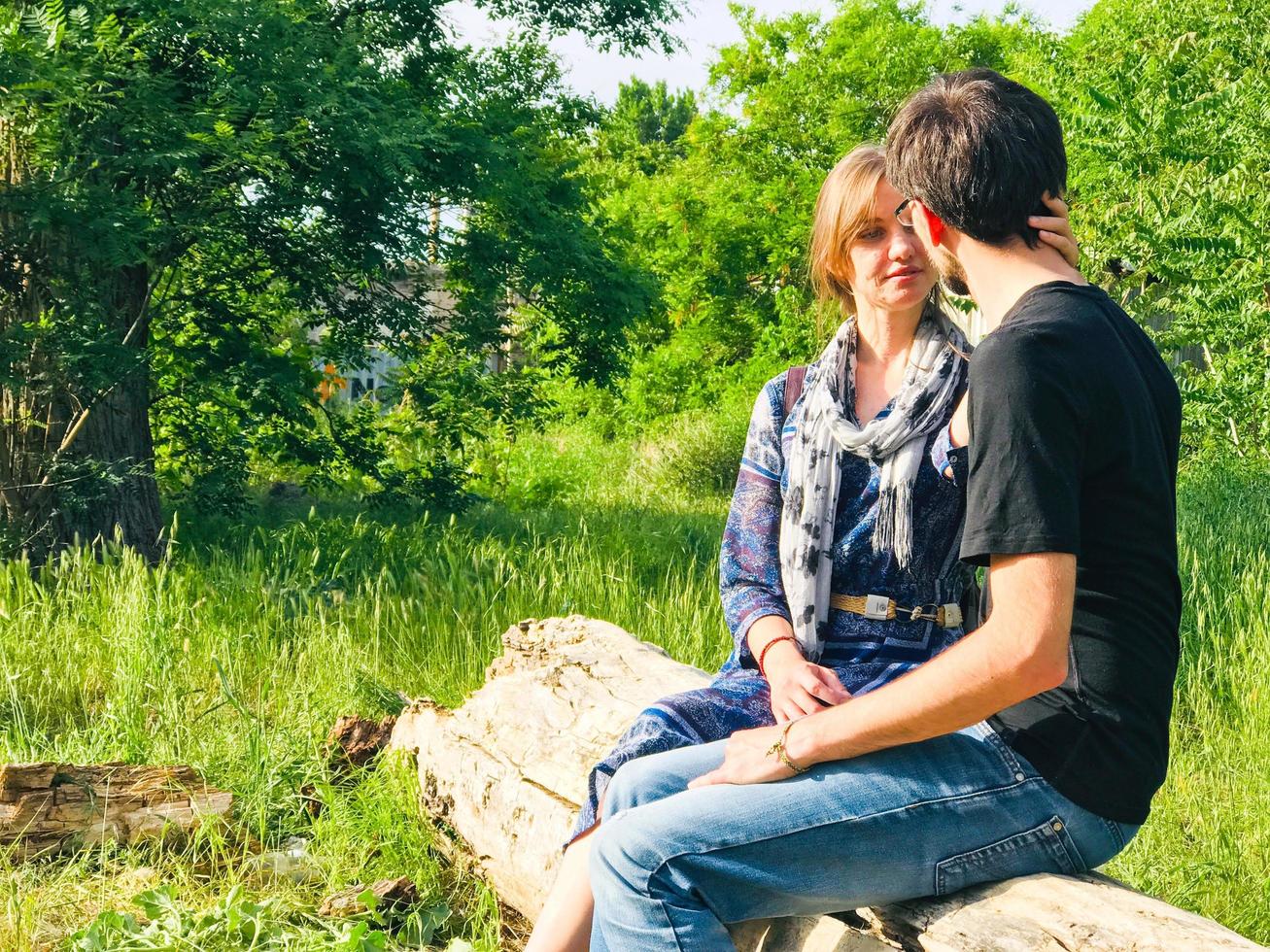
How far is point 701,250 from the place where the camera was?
2031cm

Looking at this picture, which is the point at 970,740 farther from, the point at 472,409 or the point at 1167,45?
the point at 1167,45

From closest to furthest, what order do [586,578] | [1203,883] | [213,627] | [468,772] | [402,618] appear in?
1. [1203,883]
2. [468,772]
3. [213,627]
4. [402,618]
5. [586,578]

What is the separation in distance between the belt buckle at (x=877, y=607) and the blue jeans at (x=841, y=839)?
57 centimetres

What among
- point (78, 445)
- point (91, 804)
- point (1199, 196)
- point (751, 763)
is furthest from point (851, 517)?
point (1199, 196)

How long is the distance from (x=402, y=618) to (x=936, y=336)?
10.8 ft

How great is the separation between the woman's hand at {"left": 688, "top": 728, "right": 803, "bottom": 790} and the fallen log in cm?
34

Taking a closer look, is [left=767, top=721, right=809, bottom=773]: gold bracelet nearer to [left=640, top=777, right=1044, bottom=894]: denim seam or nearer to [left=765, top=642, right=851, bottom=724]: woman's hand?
[left=640, top=777, right=1044, bottom=894]: denim seam

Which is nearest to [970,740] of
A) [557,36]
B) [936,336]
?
[936,336]

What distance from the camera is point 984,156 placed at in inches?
69.8

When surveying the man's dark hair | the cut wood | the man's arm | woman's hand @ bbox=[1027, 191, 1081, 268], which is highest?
the man's dark hair

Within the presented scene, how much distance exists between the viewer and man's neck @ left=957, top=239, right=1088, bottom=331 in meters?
1.83

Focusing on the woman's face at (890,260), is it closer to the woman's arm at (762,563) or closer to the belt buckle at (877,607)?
the woman's arm at (762,563)

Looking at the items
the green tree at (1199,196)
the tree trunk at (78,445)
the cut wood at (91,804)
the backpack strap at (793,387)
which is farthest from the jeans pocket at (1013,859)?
the green tree at (1199,196)

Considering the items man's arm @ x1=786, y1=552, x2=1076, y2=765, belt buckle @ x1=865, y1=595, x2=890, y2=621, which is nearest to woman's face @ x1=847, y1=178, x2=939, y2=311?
belt buckle @ x1=865, y1=595, x2=890, y2=621
